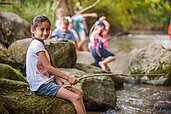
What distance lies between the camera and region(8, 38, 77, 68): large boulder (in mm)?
7298

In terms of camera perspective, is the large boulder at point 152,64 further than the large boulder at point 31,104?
Yes

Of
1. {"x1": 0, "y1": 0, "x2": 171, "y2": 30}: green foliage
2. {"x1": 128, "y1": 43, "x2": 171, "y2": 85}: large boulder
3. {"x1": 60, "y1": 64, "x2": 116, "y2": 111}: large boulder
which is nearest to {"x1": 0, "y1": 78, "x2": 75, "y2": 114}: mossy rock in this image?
{"x1": 60, "y1": 64, "x2": 116, "y2": 111}: large boulder

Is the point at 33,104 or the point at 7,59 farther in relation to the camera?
A: the point at 7,59

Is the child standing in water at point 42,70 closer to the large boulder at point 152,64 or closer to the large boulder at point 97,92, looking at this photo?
the large boulder at point 97,92

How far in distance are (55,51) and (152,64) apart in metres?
3.02

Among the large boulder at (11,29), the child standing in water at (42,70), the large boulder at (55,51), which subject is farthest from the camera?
the large boulder at (11,29)

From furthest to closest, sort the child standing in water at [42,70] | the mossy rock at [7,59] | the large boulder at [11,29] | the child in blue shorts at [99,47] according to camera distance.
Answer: the child in blue shorts at [99,47]
the large boulder at [11,29]
the mossy rock at [7,59]
the child standing in water at [42,70]

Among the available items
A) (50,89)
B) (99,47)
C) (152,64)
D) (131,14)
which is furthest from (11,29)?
(131,14)

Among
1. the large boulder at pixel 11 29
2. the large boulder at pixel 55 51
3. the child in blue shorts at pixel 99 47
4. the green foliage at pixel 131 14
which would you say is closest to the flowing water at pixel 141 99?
the child in blue shorts at pixel 99 47

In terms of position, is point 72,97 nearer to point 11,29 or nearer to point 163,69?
point 163,69

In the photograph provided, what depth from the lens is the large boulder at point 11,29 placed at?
368 inches

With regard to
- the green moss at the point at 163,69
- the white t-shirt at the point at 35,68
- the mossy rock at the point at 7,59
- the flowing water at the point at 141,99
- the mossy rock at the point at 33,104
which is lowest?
the flowing water at the point at 141,99

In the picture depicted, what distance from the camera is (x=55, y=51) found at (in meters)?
7.69

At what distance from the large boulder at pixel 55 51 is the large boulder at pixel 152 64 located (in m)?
2.19
